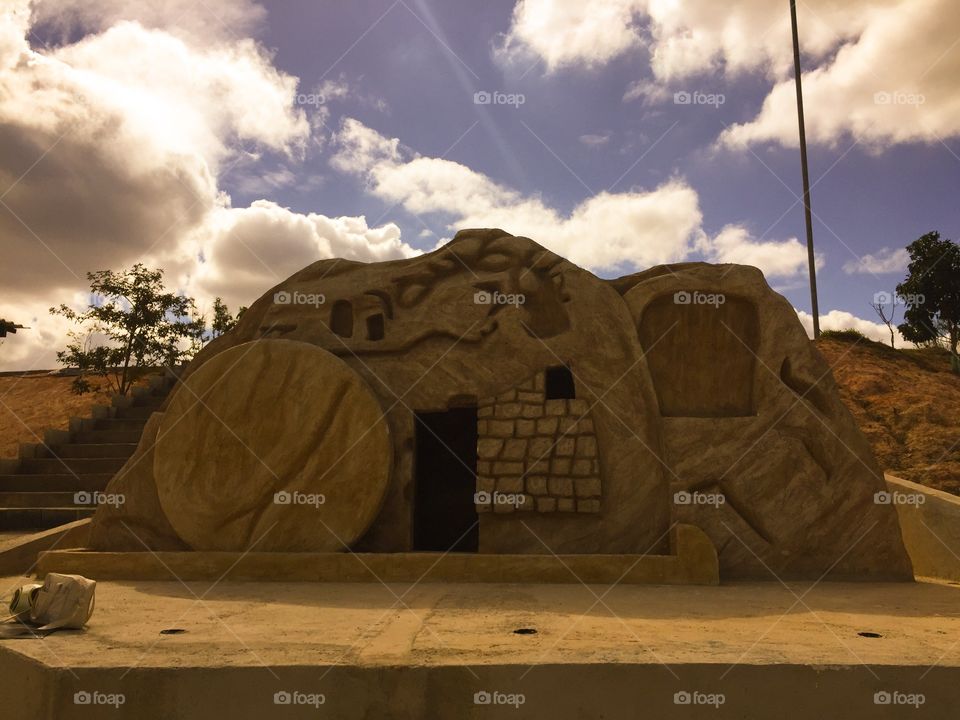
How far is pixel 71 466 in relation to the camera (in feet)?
35.9

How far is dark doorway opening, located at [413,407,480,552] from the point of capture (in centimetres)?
893

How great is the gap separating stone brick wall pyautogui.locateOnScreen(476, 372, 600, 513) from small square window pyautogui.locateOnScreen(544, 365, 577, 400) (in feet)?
1.30

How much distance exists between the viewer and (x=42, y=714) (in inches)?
112

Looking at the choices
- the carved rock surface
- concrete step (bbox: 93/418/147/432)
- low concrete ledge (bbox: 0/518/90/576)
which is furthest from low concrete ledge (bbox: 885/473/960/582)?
concrete step (bbox: 93/418/147/432)

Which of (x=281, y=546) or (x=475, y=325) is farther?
(x=475, y=325)

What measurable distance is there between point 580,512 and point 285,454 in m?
2.79

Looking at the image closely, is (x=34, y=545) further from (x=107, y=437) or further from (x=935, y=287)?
(x=935, y=287)

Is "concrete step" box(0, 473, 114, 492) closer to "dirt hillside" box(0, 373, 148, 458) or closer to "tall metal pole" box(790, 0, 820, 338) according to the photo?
"dirt hillside" box(0, 373, 148, 458)

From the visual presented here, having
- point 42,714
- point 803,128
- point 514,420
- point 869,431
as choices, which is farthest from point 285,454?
point 803,128

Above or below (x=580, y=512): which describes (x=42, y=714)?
below

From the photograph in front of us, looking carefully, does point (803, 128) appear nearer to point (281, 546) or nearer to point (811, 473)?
point (811, 473)

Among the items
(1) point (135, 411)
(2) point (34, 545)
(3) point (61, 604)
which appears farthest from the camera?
(1) point (135, 411)

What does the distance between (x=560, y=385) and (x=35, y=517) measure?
25.3 ft

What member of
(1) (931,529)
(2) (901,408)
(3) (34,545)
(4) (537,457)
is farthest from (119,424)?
(2) (901,408)
